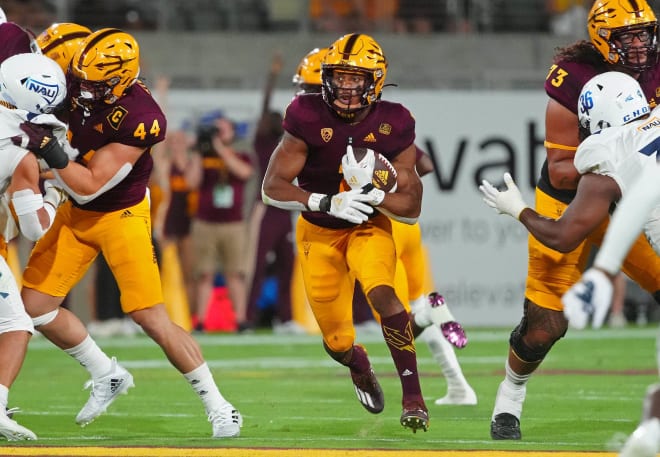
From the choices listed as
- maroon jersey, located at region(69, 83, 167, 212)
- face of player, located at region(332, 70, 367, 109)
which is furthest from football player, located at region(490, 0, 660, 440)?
maroon jersey, located at region(69, 83, 167, 212)

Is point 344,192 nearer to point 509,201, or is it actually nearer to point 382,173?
point 382,173

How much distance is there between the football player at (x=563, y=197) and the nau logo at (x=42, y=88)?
2.27 m

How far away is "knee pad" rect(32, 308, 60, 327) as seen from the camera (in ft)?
21.3

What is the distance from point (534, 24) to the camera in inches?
599

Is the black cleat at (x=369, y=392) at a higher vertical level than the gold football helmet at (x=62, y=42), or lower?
lower

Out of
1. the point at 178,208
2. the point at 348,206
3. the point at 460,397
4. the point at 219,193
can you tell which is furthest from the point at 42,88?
the point at 178,208

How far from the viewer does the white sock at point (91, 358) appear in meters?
6.71

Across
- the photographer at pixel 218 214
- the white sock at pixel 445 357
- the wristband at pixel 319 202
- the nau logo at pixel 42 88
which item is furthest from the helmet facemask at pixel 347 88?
the photographer at pixel 218 214

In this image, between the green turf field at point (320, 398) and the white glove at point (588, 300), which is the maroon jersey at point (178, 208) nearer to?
the green turf field at point (320, 398)

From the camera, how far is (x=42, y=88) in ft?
19.5

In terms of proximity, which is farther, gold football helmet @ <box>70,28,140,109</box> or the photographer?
the photographer

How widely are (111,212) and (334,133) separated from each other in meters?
1.14

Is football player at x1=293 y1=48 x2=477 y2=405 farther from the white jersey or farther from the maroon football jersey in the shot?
the white jersey

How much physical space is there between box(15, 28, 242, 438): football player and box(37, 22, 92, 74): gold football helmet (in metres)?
0.41
